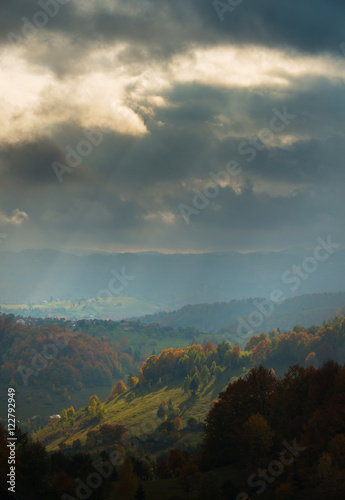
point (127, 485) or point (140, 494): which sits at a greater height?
point (127, 485)

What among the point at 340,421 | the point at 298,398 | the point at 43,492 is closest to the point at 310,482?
the point at 340,421

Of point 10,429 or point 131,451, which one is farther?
point 131,451

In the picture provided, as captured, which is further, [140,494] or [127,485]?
[127,485]

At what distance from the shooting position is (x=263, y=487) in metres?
63.2

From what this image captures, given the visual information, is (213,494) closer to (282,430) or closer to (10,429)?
(282,430)

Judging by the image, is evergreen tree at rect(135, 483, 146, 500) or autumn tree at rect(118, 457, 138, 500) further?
autumn tree at rect(118, 457, 138, 500)

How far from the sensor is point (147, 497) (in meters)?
68.1

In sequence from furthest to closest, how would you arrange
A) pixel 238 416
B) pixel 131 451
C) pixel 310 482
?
pixel 131 451 < pixel 238 416 < pixel 310 482

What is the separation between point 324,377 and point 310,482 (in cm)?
2023

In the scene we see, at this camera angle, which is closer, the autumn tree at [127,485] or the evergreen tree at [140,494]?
the evergreen tree at [140,494]

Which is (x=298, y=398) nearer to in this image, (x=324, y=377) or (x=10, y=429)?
(x=324, y=377)

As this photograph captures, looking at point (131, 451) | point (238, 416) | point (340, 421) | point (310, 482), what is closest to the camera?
point (310, 482)

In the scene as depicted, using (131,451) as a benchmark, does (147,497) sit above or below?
above

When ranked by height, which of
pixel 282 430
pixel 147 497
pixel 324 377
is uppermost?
pixel 324 377
